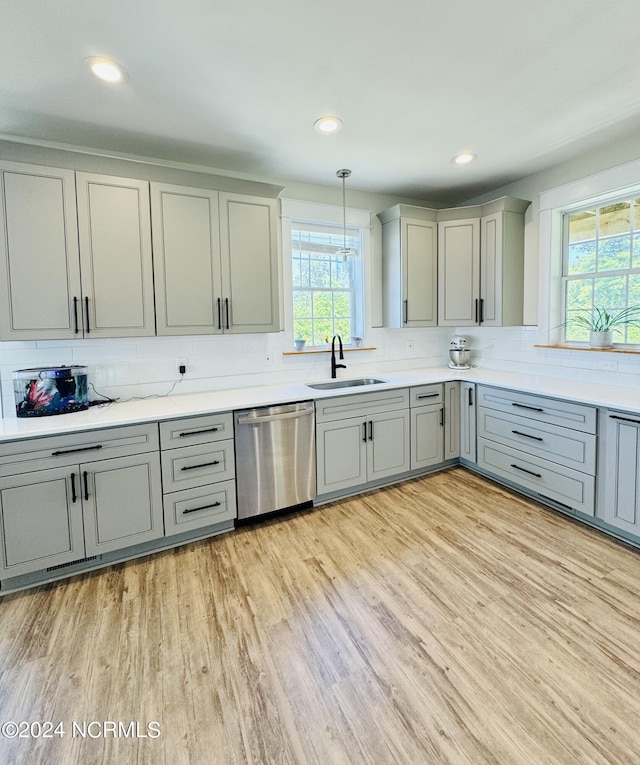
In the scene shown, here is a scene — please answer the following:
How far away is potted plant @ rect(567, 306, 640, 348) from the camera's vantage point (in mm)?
3004

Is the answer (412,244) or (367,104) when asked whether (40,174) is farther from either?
(412,244)

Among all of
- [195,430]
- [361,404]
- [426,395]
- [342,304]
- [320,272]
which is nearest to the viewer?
[195,430]

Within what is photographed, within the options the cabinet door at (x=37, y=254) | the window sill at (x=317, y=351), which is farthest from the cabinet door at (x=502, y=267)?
the cabinet door at (x=37, y=254)

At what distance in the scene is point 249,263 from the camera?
2902mm

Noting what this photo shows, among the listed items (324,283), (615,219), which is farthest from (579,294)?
(324,283)

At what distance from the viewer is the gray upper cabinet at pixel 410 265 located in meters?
3.68

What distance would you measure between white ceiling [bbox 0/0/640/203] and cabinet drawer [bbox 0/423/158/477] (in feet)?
6.16

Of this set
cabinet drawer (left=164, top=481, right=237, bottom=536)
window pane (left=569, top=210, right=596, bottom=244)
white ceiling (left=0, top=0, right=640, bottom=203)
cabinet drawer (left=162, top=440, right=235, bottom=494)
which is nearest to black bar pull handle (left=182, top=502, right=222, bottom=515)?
cabinet drawer (left=164, top=481, right=237, bottom=536)

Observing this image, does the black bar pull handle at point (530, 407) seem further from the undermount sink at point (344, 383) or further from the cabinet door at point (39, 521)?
the cabinet door at point (39, 521)

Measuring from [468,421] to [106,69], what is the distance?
3.52m

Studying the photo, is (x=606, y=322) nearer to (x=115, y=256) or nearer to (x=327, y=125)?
(x=327, y=125)

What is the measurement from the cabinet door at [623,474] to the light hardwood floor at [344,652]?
192 millimetres

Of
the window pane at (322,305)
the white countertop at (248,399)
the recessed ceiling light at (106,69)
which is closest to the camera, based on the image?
the recessed ceiling light at (106,69)

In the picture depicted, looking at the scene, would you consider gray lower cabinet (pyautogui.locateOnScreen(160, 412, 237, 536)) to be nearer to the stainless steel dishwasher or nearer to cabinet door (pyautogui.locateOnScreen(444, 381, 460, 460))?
the stainless steel dishwasher
